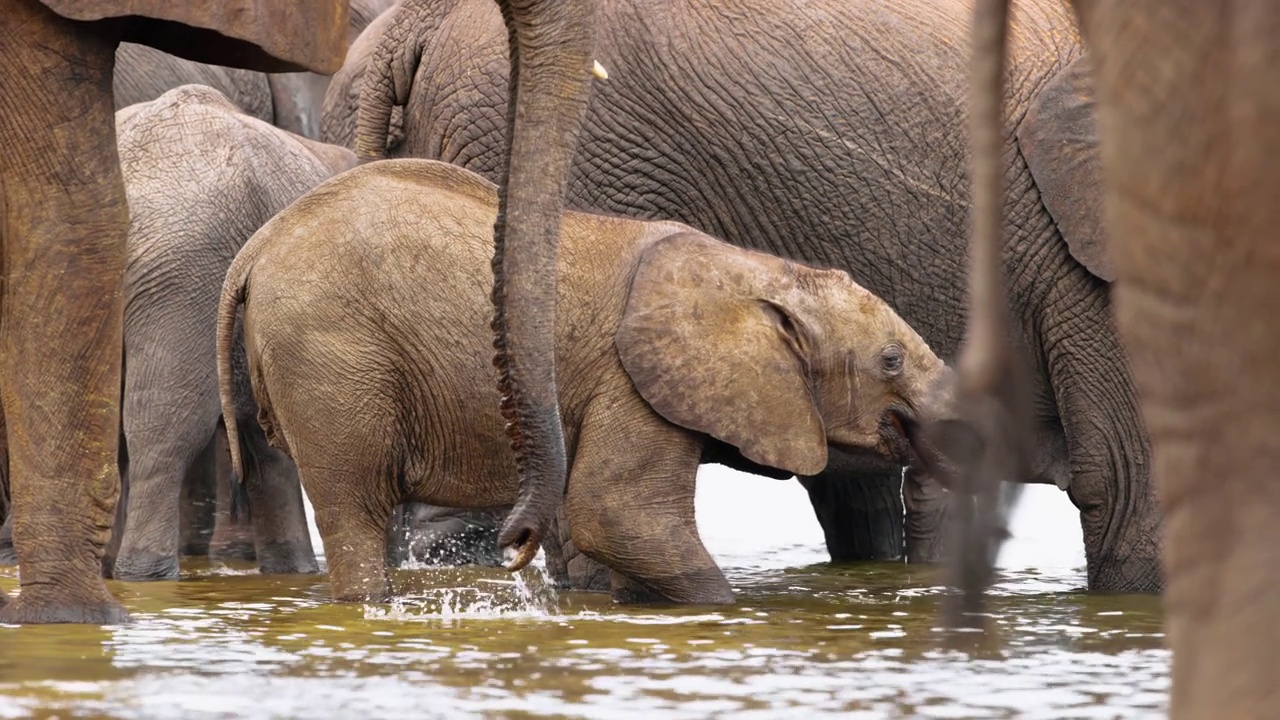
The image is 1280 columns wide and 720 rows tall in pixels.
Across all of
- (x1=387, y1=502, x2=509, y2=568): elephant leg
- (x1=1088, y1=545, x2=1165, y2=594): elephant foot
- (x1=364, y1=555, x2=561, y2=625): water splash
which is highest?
(x1=387, y1=502, x2=509, y2=568): elephant leg

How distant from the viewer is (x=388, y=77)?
21.6 ft

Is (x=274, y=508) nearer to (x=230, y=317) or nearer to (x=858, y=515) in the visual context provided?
(x=230, y=317)

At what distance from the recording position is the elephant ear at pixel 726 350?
5320 millimetres

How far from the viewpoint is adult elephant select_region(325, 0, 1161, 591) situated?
20.0ft

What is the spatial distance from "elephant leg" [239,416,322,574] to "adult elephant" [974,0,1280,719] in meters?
4.75

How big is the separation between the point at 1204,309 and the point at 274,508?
5.02m

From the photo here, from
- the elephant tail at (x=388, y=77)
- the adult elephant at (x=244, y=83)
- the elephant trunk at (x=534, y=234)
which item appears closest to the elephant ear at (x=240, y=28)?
the elephant trunk at (x=534, y=234)

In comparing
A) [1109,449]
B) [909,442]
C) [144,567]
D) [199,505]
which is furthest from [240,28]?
[199,505]

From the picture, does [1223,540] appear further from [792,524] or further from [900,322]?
[792,524]

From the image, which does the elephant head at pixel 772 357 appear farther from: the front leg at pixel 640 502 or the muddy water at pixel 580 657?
the muddy water at pixel 580 657

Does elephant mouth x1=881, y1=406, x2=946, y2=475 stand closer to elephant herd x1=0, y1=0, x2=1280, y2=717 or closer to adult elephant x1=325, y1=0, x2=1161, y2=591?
elephant herd x1=0, y1=0, x2=1280, y2=717

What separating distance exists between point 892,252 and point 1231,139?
402 cm

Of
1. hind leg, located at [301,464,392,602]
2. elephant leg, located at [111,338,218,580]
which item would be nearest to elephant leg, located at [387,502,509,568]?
elephant leg, located at [111,338,218,580]

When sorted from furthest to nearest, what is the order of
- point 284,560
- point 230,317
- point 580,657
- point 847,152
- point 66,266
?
point 284,560, point 847,152, point 230,317, point 66,266, point 580,657
